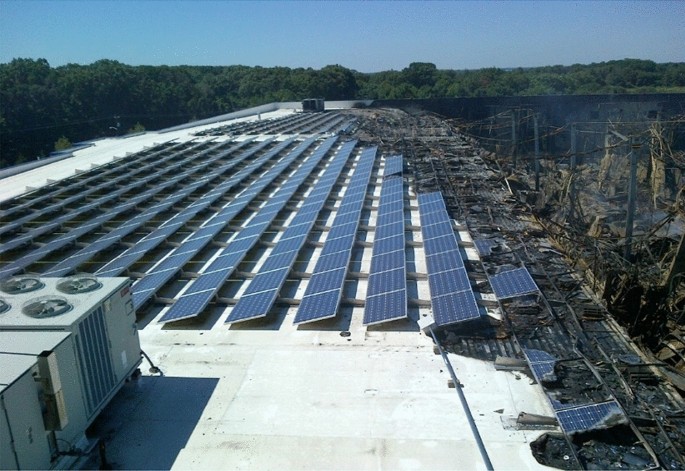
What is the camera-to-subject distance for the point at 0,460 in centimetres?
645

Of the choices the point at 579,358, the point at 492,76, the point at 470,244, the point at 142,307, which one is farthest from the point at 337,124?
the point at 492,76

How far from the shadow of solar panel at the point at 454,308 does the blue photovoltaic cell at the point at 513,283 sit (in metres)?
0.94

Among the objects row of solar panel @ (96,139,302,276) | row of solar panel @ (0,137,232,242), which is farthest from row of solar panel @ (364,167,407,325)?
row of solar panel @ (0,137,232,242)

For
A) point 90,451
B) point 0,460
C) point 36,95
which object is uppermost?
point 36,95

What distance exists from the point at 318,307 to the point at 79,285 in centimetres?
499

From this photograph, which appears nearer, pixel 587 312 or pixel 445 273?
pixel 587 312

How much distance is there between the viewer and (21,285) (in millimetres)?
9641

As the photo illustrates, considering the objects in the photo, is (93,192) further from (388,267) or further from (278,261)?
(388,267)

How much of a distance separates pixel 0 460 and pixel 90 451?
191 centimetres

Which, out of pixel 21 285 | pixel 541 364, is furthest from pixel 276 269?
pixel 541 364

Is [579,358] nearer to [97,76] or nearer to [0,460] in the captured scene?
[0,460]

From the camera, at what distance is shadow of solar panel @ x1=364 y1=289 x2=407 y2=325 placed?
11.6 metres

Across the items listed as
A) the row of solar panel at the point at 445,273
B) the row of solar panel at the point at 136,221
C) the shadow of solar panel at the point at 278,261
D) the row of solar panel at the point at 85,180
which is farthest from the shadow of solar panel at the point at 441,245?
the row of solar panel at the point at 85,180

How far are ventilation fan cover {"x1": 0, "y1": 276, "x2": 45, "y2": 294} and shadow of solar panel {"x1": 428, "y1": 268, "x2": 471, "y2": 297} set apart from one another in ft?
26.6
